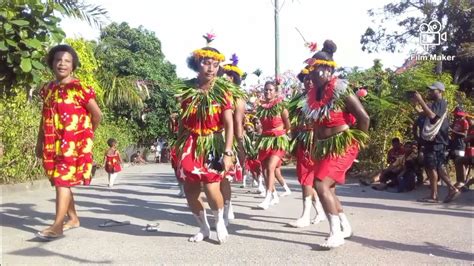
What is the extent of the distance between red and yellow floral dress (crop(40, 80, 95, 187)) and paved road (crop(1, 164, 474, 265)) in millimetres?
680

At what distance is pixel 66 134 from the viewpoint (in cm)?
538

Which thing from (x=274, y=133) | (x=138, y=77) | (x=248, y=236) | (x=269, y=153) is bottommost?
(x=248, y=236)

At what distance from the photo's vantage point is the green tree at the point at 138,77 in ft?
79.2

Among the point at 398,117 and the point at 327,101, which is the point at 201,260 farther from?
the point at 398,117

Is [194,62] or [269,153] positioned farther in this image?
[269,153]

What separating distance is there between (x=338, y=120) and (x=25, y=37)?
323cm

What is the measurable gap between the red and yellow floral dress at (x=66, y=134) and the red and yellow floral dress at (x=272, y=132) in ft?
9.57

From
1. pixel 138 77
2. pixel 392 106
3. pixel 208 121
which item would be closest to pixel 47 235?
pixel 208 121

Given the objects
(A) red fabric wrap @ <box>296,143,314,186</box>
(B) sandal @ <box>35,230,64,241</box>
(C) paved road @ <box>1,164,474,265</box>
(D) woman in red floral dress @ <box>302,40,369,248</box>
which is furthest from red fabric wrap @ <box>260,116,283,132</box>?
(B) sandal @ <box>35,230,64,241</box>

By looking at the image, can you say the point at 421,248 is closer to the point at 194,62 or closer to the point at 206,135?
the point at 206,135

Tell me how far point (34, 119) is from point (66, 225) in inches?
228

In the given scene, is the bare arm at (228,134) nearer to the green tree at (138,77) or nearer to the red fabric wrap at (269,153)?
the red fabric wrap at (269,153)

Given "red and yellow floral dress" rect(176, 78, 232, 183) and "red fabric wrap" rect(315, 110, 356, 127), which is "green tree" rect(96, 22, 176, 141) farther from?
"red fabric wrap" rect(315, 110, 356, 127)

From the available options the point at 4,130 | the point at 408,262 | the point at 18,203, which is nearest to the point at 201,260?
the point at 408,262
